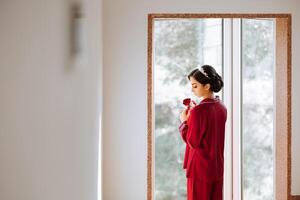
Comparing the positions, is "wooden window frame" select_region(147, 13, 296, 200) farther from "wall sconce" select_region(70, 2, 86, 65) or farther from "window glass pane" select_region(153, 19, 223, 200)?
"wall sconce" select_region(70, 2, 86, 65)

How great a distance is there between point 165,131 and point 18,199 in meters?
4.40

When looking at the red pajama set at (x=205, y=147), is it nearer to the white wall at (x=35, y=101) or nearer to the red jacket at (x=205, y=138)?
the red jacket at (x=205, y=138)

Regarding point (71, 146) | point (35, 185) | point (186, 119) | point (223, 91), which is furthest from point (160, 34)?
point (35, 185)

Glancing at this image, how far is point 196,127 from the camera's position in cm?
417

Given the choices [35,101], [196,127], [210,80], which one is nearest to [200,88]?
[210,80]

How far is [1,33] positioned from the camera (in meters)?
1.06

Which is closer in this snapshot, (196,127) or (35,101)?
(35,101)

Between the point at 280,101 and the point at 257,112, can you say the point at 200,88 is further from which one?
the point at 257,112

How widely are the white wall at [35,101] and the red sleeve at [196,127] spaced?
2.26 m

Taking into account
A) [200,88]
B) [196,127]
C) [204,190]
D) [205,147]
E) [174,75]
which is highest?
[174,75]

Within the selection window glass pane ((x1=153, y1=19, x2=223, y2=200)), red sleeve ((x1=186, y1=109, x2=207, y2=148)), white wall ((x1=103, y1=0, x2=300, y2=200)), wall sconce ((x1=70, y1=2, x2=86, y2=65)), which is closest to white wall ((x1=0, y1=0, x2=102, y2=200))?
wall sconce ((x1=70, y1=2, x2=86, y2=65))

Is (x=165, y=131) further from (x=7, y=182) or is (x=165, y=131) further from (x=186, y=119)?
(x=7, y=182)

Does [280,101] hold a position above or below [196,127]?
above

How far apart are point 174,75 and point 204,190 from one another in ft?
5.16
